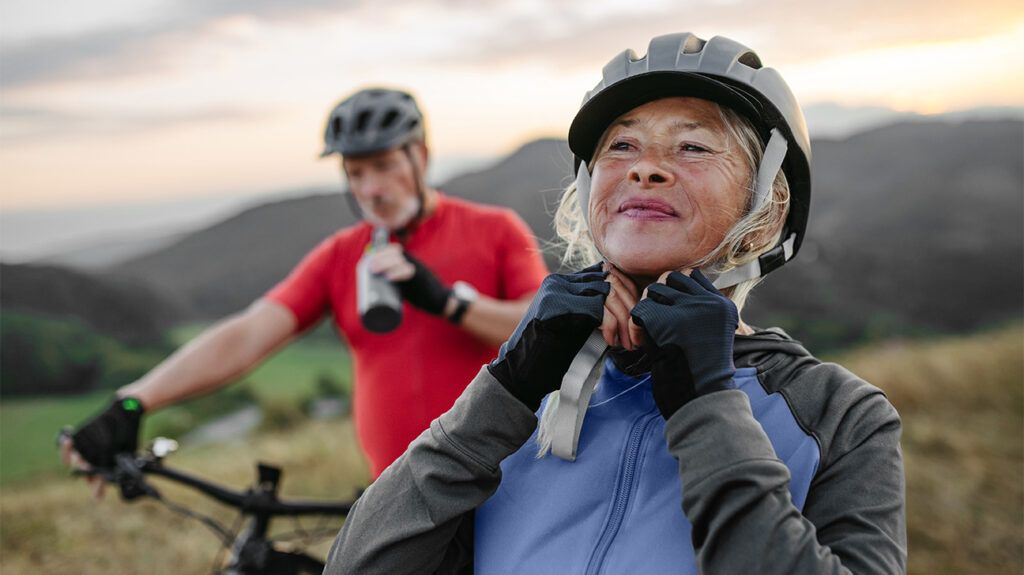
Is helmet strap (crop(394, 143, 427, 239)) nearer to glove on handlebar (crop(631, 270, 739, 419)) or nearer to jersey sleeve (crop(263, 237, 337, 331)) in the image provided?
jersey sleeve (crop(263, 237, 337, 331))

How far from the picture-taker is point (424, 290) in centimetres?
329

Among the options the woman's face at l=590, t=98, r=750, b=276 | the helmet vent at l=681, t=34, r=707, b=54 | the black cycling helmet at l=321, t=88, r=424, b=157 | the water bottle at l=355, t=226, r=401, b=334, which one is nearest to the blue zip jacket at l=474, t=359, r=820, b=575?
the woman's face at l=590, t=98, r=750, b=276

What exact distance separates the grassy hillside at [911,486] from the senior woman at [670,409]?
5582 millimetres

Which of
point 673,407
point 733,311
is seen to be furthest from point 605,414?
point 733,311

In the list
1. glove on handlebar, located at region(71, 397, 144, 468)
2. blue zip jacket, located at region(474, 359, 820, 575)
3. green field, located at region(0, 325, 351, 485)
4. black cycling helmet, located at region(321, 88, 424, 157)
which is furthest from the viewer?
green field, located at region(0, 325, 351, 485)

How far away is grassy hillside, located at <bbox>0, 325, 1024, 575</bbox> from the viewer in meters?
6.67

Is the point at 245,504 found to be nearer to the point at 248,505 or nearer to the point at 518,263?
the point at 248,505

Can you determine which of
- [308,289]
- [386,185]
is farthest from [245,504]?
[386,185]

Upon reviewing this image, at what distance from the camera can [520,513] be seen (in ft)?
5.57

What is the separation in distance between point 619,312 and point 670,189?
0.90 feet

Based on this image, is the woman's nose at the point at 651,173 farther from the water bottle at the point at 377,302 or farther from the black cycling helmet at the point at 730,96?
the water bottle at the point at 377,302

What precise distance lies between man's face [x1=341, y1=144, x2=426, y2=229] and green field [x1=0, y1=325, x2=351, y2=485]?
343cm

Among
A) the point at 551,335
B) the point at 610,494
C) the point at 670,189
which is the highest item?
the point at 670,189

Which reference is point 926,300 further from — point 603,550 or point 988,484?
point 603,550
